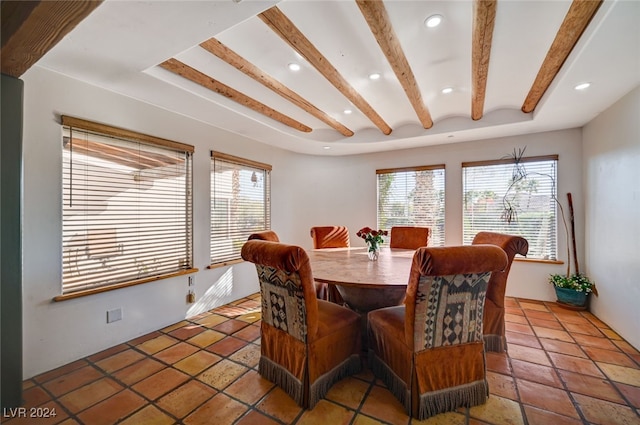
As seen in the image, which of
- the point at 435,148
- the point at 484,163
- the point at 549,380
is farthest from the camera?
the point at 435,148

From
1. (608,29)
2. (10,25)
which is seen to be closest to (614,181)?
(608,29)

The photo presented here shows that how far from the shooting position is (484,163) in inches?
148

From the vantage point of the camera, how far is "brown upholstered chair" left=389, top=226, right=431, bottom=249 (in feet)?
11.2

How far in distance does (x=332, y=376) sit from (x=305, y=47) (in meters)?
2.29

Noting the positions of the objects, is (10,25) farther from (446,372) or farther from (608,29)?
(608,29)

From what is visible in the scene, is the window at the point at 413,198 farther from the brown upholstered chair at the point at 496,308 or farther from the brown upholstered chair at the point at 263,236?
the brown upholstered chair at the point at 263,236

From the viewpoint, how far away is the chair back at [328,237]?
3.76 m

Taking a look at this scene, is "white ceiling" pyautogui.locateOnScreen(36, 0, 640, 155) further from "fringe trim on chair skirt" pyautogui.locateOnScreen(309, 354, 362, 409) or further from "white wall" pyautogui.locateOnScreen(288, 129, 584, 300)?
"fringe trim on chair skirt" pyautogui.locateOnScreen(309, 354, 362, 409)

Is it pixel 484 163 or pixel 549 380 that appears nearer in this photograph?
pixel 549 380

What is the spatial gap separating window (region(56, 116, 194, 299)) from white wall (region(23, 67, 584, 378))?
0.29ft

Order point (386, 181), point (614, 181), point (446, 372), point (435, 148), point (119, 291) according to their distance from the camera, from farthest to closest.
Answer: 1. point (386, 181)
2. point (435, 148)
3. point (614, 181)
4. point (119, 291)
5. point (446, 372)

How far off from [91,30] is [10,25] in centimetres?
37

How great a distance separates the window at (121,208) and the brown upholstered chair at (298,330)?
154 centimetres

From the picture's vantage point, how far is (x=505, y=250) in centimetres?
201
